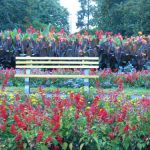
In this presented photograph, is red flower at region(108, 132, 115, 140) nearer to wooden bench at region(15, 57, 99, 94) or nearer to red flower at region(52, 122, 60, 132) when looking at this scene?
red flower at region(52, 122, 60, 132)

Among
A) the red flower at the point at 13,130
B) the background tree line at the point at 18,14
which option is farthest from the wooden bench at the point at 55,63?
the background tree line at the point at 18,14

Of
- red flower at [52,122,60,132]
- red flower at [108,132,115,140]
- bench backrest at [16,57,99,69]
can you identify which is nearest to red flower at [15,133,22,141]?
red flower at [52,122,60,132]

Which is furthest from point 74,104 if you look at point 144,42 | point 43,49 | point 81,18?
point 81,18

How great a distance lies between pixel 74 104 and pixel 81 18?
213 feet

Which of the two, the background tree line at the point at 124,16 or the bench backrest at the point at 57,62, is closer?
the bench backrest at the point at 57,62

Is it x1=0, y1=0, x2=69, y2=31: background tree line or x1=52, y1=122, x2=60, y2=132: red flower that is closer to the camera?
x1=52, y1=122, x2=60, y2=132: red flower

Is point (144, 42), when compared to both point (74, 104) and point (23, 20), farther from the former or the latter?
point (23, 20)

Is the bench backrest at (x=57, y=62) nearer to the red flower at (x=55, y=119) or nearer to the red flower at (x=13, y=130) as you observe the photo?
the red flower at (x=55, y=119)

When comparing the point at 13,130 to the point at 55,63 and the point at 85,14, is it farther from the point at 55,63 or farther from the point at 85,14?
the point at 85,14

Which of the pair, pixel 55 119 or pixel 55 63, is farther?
pixel 55 63

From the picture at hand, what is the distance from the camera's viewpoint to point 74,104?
6133mm

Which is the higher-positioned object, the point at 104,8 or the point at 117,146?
the point at 104,8

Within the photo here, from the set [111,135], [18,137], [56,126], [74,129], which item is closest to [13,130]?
[18,137]

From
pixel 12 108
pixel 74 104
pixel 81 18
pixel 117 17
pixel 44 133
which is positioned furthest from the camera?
pixel 81 18
